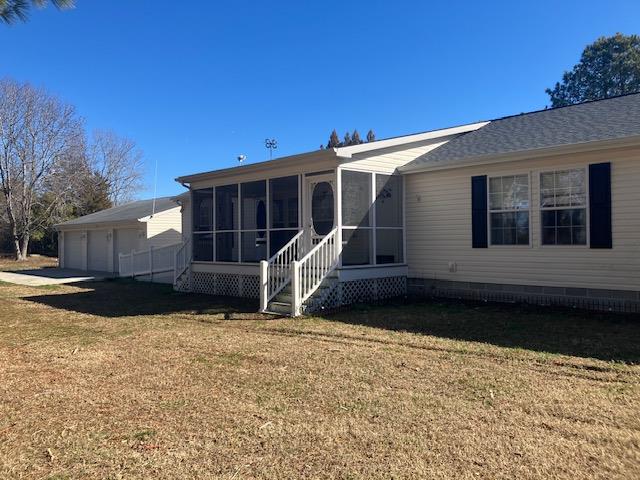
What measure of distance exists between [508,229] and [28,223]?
3073 cm

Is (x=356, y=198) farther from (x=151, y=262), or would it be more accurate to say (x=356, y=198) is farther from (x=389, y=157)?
(x=151, y=262)

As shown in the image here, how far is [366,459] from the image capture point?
11.0 ft

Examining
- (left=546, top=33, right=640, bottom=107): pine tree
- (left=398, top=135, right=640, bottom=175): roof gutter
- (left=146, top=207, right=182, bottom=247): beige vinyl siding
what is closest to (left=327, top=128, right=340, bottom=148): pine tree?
(left=546, top=33, right=640, bottom=107): pine tree

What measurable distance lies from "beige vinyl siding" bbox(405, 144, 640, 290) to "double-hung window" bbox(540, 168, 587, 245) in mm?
122

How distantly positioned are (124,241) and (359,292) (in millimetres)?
15181

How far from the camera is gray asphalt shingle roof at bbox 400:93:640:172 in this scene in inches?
371

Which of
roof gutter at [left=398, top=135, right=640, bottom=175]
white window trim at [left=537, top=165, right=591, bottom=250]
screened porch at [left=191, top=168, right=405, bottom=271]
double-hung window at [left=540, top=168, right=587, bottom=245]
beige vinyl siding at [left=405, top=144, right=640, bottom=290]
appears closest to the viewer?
roof gutter at [left=398, top=135, right=640, bottom=175]

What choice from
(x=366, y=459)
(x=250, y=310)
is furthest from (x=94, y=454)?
(x=250, y=310)

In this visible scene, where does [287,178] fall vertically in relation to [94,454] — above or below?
above

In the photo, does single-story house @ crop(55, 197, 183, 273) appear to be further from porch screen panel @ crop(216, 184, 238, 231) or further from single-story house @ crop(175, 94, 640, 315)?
single-story house @ crop(175, 94, 640, 315)

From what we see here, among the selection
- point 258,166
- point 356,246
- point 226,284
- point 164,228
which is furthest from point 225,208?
point 164,228

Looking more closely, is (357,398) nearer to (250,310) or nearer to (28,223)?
(250,310)

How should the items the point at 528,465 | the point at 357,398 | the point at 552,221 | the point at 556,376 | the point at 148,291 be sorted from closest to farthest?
the point at 528,465 < the point at 357,398 < the point at 556,376 < the point at 552,221 < the point at 148,291

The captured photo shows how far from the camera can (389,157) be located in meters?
11.3
